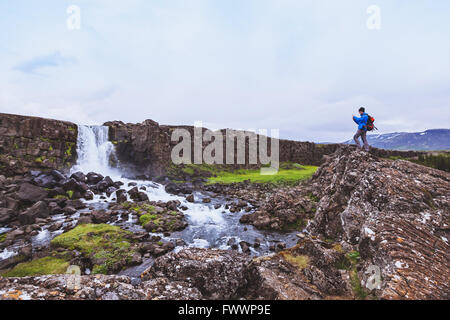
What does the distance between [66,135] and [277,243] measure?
4363 centimetres

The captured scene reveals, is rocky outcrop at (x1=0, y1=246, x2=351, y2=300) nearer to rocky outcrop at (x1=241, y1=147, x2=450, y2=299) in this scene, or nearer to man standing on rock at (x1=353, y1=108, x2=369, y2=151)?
rocky outcrop at (x1=241, y1=147, x2=450, y2=299)

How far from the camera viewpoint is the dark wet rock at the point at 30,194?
22109 millimetres

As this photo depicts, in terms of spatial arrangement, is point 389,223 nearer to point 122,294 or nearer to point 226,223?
point 122,294

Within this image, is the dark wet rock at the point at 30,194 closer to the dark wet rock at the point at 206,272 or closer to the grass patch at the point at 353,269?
the dark wet rock at the point at 206,272

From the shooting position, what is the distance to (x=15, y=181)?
28750mm

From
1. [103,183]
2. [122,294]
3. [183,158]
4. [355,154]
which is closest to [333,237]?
[355,154]

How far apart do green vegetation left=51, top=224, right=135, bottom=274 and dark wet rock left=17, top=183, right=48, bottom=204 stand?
10125mm

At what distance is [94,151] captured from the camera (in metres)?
45.2

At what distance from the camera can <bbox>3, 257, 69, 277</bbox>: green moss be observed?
37.7 ft

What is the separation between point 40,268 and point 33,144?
114ft

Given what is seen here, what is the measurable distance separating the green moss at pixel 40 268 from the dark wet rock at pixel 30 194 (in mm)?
12989

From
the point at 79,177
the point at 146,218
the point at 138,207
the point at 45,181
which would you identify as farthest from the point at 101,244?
the point at 79,177

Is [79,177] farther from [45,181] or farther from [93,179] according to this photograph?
[45,181]

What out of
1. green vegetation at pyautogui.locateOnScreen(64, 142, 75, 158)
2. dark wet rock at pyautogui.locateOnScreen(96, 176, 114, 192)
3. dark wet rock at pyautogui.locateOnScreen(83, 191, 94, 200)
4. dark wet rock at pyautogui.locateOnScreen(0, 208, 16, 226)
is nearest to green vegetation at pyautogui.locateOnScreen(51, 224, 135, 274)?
dark wet rock at pyautogui.locateOnScreen(0, 208, 16, 226)
